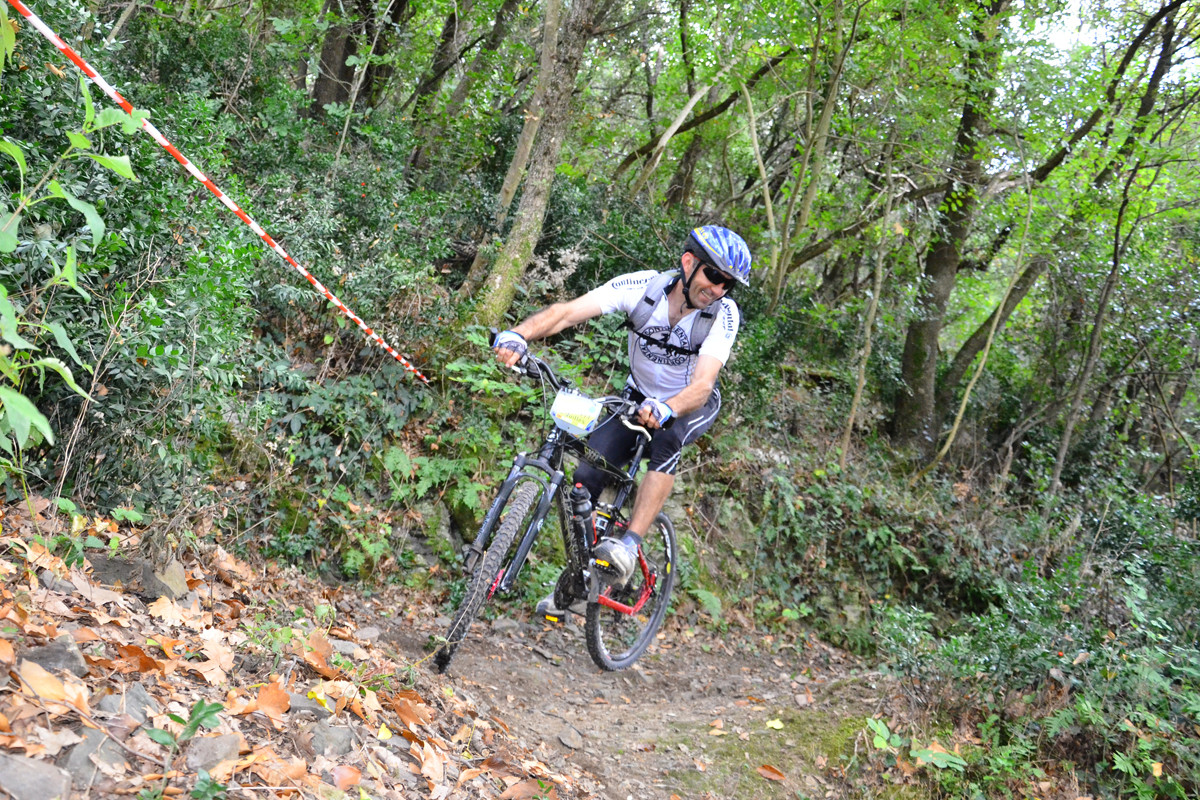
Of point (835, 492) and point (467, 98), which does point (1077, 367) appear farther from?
point (467, 98)

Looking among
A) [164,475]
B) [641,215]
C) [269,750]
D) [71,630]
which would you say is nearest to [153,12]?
[641,215]

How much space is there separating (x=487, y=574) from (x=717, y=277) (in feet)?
6.99

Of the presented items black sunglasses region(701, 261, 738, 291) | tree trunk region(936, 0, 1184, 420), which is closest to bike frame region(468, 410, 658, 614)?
black sunglasses region(701, 261, 738, 291)

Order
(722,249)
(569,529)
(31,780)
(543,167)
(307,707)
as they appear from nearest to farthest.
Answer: (31,780), (307,707), (722,249), (569,529), (543,167)

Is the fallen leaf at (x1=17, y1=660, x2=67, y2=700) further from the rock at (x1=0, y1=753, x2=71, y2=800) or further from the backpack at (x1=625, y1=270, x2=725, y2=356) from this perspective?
the backpack at (x1=625, y1=270, x2=725, y2=356)

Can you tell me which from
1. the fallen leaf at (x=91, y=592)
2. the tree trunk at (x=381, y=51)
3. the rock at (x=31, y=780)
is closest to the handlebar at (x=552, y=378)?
the fallen leaf at (x=91, y=592)

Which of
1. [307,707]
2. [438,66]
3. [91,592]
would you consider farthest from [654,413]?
[438,66]

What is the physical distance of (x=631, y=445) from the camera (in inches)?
211

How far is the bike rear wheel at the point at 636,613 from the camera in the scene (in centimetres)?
559

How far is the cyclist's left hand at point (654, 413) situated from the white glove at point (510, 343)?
2.19 ft

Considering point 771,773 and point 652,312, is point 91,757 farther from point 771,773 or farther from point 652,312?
point 652,312

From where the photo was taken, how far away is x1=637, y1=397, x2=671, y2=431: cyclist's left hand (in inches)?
A: 169

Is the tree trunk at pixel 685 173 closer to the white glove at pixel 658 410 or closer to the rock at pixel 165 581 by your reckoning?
the white glove at pixel 658 410

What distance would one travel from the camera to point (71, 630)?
8.77 feet
